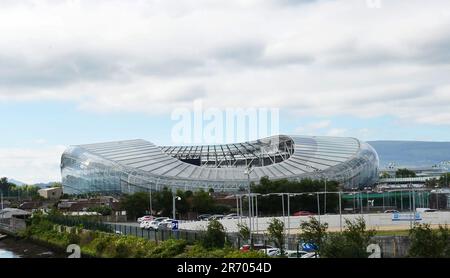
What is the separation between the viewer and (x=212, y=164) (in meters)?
76.9

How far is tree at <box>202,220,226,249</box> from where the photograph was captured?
1584 cm

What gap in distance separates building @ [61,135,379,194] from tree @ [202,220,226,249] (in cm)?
4606

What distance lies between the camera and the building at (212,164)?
65625mm

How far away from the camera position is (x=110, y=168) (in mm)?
69125

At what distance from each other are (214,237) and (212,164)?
2391 inches

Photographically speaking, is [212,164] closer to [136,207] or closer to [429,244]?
[136,207]

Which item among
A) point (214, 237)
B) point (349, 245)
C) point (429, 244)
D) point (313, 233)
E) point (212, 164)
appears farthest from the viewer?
point (212, 164)

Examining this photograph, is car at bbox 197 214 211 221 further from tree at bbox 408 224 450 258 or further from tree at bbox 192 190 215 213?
tree at bbox 408 224 450 258

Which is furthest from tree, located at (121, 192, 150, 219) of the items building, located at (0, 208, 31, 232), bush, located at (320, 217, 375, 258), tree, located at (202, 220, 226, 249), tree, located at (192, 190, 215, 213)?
bush, located at (320, 217, 375, 258)

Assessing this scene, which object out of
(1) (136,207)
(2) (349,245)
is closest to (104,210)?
(1) (136,207)

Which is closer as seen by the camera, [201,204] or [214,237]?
[214,237]

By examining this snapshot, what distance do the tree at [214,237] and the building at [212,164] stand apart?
4606 cm
